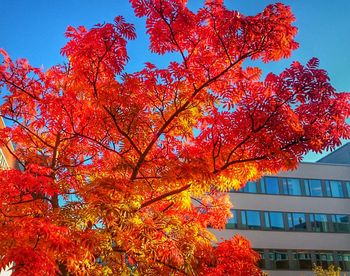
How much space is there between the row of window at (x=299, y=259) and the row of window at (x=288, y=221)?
2.15 meters

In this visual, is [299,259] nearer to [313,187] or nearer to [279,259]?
[279,259]

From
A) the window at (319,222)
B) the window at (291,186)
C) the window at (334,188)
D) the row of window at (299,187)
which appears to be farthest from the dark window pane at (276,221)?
the window at (334,188)

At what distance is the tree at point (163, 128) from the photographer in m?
7.32

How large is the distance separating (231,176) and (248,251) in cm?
235

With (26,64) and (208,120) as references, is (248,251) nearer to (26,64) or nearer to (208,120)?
(208,120)

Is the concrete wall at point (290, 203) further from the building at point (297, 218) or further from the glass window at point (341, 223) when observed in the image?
the glass window at point (341, 223)

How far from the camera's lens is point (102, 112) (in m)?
8.18

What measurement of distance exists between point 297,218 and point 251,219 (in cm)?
498

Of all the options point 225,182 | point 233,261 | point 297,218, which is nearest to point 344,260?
point 297,218

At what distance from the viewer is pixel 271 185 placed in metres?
44.9

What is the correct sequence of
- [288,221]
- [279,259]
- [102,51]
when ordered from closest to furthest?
[102,51] < [279,259] < [288,221]

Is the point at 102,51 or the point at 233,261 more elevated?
the point at 102,51

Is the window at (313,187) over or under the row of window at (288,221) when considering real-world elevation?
over

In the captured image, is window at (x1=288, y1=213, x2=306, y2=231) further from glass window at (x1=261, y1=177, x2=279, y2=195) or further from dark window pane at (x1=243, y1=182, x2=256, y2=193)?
dark window pane at (x1=243, y1=182, x2=256, y2=193)
